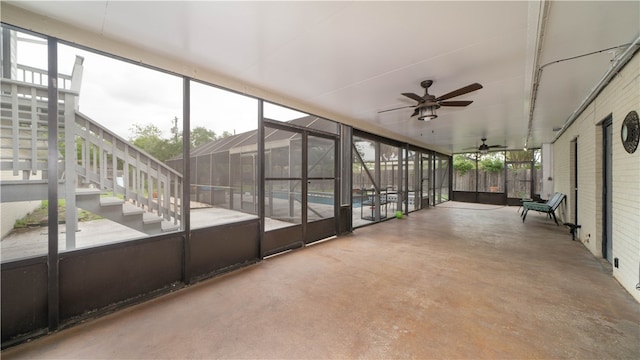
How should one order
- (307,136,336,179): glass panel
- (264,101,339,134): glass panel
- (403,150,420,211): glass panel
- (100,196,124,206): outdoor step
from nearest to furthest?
1. (100,196,124,206): outdoor step
2. (264,101,339,134): glass panel
3. (307,136,336,179): glass panel
4. (403,150,420,211): glass panel

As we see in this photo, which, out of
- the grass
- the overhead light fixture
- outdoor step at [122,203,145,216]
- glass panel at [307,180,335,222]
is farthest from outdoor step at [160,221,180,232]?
the overhead light fixture

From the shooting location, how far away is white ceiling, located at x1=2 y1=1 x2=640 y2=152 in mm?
1887

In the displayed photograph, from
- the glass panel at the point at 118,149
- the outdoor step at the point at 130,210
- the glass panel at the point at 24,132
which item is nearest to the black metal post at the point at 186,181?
the glass panel at the point at 118,149

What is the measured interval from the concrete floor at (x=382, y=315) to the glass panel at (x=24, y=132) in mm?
877

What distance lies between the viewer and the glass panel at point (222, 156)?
10.2 feet

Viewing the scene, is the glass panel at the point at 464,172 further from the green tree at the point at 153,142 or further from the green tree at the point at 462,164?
the green tree at the point at 153,142

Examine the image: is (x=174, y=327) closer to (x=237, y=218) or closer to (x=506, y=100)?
(x=237, y=218)

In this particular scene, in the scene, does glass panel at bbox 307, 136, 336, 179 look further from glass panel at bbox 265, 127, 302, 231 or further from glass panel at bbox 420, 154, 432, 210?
glass panel at bbox 420, 154, 432, 210

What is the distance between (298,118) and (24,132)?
10.6ft

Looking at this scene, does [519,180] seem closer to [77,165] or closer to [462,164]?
[462,164]

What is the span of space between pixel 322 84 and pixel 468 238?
170 inches

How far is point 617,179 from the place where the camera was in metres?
2.98

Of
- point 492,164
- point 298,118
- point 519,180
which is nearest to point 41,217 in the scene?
point 298,118

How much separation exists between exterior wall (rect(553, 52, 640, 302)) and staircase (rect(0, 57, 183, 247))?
5075 millimetres
